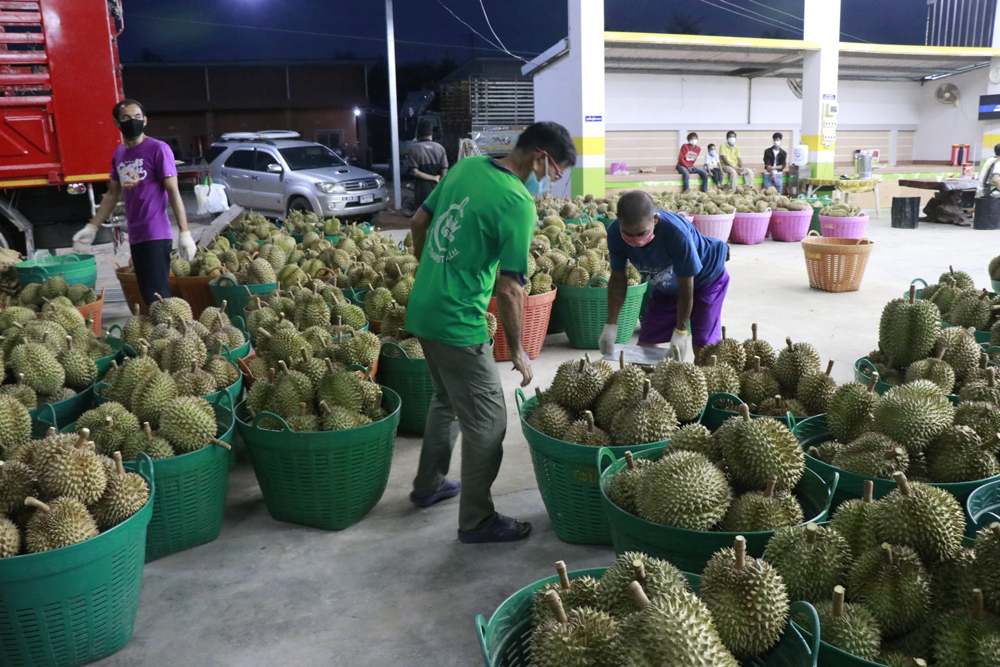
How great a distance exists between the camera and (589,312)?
6.27m

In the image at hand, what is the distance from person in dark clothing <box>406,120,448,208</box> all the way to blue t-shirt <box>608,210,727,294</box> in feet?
20.3

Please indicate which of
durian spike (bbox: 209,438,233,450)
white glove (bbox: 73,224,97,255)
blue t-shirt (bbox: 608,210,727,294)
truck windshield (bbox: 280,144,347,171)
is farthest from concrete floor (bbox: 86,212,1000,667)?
truck windshield (bbox: 280,144,347,171)

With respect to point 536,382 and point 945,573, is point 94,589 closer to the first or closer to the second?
point 945,573

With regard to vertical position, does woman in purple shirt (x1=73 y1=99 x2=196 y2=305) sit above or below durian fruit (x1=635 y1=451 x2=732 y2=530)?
above

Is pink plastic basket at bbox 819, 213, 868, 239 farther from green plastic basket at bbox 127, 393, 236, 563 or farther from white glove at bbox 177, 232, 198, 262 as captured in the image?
green plastic basket at bbox 127, 393, 236, 563

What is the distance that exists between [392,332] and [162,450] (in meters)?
1.91

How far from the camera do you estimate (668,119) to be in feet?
65.5

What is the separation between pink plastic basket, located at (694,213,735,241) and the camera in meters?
11.3

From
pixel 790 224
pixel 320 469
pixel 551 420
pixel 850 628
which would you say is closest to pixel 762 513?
pixel 850 628

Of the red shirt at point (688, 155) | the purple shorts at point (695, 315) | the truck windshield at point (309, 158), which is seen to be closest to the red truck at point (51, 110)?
the purple shorts at point (695, 315)

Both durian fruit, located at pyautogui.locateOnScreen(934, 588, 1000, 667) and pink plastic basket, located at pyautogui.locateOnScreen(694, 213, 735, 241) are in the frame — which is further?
pink plastic basket, located at pyautogui.locateOnScreen(694, 213, 735, 241)

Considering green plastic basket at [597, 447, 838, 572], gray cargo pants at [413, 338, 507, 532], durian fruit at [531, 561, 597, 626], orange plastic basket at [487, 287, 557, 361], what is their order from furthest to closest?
1. orange plastic basket at [487, 287, 557, 361]
2. gray cargo pants at [413, 338, 507, 532]
3. green plastic basket at [597, 447, 838, 572]
4. durian fruit at [531, 561, 597, 626]

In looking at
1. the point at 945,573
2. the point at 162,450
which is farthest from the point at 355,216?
the point at 945,573

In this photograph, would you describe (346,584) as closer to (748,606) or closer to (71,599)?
(71,599)
